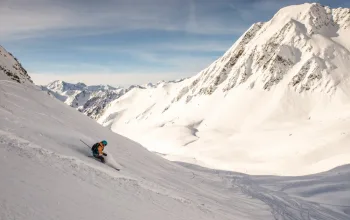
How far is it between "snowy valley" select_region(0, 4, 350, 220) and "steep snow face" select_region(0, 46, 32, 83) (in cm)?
11

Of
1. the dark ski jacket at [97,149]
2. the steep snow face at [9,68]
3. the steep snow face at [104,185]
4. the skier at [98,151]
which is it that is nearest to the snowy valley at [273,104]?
the steep snow face at [104,185]

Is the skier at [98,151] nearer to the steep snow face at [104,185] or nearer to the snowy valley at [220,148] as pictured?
the steep snow face at [104,185]

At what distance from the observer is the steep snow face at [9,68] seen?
19681 mm

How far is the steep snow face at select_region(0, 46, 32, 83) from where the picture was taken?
19681 millimetres

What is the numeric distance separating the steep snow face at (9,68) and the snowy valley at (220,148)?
0.36ft

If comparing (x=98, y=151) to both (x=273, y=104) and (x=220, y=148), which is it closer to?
(x=220, y=148)

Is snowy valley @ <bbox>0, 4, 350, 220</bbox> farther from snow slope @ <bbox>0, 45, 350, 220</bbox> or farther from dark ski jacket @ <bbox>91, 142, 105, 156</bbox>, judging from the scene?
dark ski jacket @ <bbox>91, 142, 105, 156</bbox>

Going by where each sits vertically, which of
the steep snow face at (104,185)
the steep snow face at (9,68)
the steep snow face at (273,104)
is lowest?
the steep snow face at (104,185)

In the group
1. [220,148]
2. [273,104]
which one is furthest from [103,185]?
[273,104]

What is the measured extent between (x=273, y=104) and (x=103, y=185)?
72299 millimetres

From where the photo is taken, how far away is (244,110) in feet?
263

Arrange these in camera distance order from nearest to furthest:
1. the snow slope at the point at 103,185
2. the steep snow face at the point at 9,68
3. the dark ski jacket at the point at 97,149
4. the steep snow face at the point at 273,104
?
the snow slope at the point at 103,185 → the dark ski jacket at the point at 97,149 → the steep snow face at the point at 9,68 → the steep snow face at the point at 273,104

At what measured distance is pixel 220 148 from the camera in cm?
5353

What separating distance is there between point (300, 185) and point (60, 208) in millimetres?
20915
